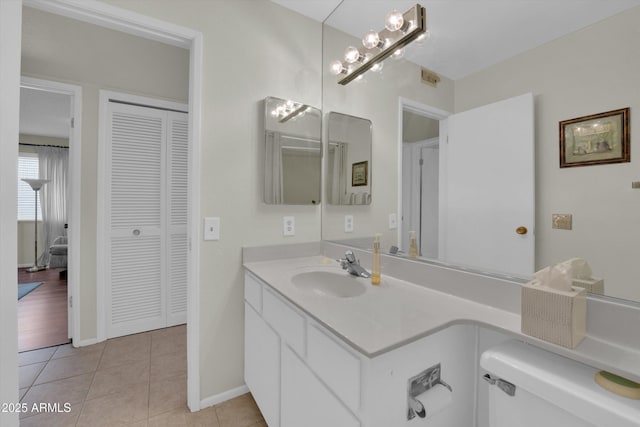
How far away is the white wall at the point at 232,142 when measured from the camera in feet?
4.97

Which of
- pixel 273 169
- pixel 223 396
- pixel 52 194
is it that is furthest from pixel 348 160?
pixel 52 194

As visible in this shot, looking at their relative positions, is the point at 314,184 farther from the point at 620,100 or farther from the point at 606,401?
the point at 606,401

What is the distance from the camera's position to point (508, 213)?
→ 94 cm

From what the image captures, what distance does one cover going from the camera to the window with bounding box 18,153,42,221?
189 inches

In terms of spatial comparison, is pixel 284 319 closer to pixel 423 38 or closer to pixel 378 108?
pixel 378 108

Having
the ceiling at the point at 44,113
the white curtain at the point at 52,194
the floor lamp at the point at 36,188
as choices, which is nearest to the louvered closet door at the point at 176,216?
the ceiling at the point at 44,113

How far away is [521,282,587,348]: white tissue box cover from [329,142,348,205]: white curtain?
1195 mm

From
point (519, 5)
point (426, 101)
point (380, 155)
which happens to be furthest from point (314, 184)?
point (519, 5)

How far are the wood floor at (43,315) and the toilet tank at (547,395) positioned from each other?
3.08 metres

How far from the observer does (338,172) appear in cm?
184

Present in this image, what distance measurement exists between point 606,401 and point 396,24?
153 centimetres

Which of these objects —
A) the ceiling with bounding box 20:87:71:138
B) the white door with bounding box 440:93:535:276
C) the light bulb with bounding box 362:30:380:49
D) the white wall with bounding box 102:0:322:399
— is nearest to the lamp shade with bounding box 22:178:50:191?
the ceiling with bounding box 20:87:71:138

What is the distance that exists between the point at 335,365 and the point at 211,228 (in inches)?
41.0

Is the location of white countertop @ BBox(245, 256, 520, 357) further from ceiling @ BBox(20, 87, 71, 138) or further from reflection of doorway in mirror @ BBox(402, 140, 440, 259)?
ceiling @ BBox(20, 87, 71, 138)
